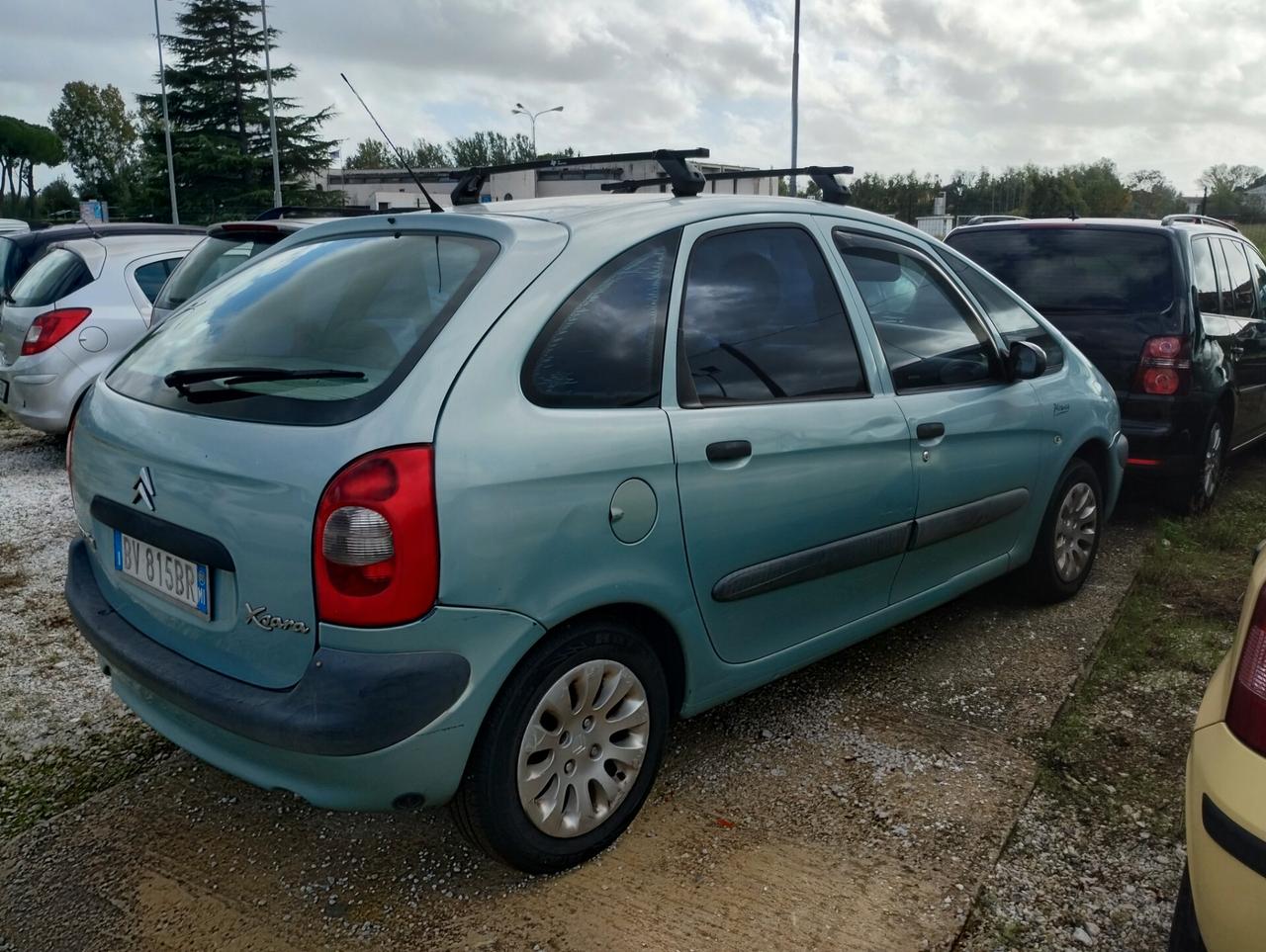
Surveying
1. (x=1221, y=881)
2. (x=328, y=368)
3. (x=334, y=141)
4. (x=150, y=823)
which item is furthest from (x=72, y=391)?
(x=334, y=141)

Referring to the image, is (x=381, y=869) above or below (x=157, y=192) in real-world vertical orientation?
below

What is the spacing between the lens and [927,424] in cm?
346

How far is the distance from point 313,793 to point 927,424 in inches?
87.0

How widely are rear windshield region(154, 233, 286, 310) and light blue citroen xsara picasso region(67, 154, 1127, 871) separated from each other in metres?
3.27

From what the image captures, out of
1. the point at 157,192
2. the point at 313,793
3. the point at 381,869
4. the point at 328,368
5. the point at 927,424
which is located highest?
the point at 157,192

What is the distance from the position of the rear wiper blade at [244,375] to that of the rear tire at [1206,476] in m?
5.01

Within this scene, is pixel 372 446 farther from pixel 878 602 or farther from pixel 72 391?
pixel 72 391

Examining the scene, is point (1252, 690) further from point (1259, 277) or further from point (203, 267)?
point (1259, 277)

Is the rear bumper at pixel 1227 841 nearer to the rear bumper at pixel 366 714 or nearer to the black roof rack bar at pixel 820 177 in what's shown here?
the rear bumper at pixel 366 714

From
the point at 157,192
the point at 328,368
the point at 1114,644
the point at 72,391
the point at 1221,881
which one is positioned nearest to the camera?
the point at 1221,881

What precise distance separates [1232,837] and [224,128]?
59.1 meters

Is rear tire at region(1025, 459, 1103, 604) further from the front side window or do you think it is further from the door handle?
the door handle

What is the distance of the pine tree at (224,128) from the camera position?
171 feet

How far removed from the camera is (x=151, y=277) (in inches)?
A: 281
